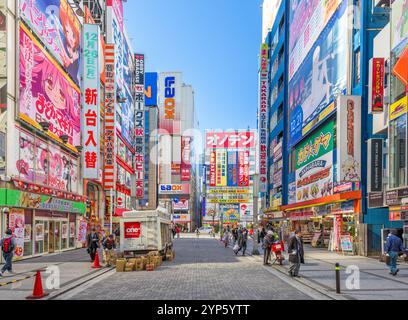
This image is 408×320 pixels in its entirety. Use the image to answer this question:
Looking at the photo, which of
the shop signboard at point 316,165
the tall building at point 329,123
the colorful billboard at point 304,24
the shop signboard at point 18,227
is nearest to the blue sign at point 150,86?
the tall building at point 329,123

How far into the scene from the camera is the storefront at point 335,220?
3281 centimetres

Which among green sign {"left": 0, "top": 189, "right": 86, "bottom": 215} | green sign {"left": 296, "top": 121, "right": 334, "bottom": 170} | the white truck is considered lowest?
the white truck

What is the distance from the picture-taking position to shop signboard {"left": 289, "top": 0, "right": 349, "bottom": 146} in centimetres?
3706

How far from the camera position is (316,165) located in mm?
44188

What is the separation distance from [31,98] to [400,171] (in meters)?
20.5

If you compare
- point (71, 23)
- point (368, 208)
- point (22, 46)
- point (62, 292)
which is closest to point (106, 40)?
point (71, 23)

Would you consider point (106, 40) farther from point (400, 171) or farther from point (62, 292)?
point (62, 292)

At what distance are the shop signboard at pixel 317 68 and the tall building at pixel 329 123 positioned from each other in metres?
0.07

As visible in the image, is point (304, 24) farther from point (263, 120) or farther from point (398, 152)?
point (398, 152)

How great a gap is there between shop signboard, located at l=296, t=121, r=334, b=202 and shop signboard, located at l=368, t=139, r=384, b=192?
8.46 metres

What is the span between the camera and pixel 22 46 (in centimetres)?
2888

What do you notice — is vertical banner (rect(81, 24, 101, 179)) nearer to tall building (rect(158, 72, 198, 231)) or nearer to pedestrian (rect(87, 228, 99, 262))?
pedestrian (rect(87, 228, 99, 262))

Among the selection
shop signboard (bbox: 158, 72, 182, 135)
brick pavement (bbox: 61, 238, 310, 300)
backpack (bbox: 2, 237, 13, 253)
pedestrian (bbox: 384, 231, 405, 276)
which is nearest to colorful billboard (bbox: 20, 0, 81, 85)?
backpack (bbox: 2, 237, 13, 253)

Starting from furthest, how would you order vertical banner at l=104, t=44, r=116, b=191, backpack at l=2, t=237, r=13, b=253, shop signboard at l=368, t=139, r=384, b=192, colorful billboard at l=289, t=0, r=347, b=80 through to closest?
vertical banner at l=104, t=44, r=116, b=191 < colorful billboard at l=289, t=0, r=347, b=80 < shop signboard at l=368, t=139, r=384, b=192 < backpack at l=2, t=237, r=13, b=253
